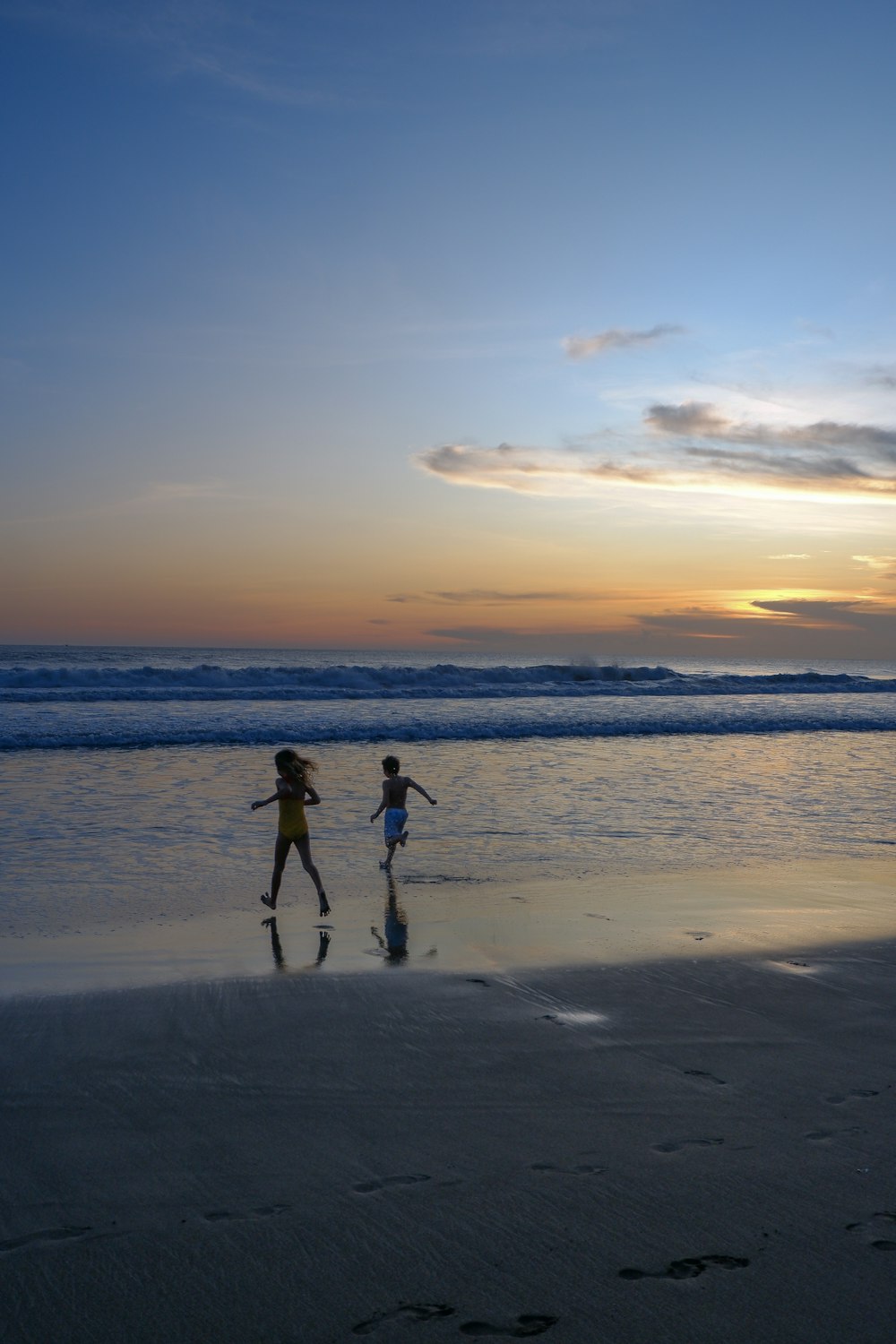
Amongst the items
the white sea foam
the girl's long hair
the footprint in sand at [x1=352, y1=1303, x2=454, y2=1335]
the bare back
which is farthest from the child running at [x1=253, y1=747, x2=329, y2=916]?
the white sea foam

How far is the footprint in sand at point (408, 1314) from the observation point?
288cm

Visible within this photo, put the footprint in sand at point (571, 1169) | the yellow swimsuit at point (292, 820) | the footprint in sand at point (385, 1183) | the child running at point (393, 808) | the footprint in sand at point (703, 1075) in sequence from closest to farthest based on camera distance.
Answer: the footprint in sand at point (385, 1183), the footprint in sand at point (571, 1169), the footprint in sand at point (703, 1075), the yellow swimsuit at point (292, 820), the child running at point (393, 808)

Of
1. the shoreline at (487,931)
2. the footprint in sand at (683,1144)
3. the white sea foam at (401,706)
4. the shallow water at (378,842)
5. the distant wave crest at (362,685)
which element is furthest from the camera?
the distant wave crest at (362,685)

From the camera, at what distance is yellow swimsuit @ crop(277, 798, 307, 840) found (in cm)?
888

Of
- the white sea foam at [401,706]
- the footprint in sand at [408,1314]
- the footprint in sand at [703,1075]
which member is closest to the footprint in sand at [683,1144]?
the footprint in sand at [703,1075]

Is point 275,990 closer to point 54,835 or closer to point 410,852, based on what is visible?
point 410,852

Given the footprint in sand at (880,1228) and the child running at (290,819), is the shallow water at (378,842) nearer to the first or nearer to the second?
the child running at (290,819)

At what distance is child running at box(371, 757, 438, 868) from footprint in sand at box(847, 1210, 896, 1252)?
697cm

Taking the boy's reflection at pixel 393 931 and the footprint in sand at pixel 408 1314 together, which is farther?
the boy's reflection at pixel 393 931

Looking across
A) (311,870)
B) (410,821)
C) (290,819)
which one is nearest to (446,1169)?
(311,870)

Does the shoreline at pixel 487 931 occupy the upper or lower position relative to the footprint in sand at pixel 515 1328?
lower

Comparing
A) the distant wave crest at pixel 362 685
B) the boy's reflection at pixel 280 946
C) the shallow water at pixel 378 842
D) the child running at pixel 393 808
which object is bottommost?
the boy's reflection at pixel 280 946

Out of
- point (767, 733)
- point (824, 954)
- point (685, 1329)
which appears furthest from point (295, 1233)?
point (767, 733)

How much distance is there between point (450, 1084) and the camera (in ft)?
15.0
